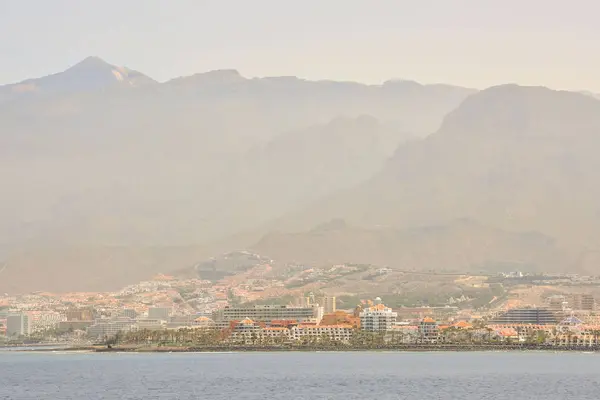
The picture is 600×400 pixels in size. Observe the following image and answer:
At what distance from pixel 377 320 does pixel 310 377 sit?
70.3m

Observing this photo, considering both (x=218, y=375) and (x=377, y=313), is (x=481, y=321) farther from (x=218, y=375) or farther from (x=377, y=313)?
(x=218, y=375)

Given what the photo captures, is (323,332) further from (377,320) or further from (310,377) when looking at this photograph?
(310,377)

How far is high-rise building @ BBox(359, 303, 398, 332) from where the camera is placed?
183375mm

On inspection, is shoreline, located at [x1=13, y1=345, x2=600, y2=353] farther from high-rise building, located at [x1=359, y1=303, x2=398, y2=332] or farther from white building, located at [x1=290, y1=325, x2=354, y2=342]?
high-rise building, located at [x1=359, y1=303, x2=398, y2=332]

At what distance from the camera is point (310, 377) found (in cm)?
11425

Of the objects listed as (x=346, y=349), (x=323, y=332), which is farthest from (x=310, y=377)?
(x=323, y=332)

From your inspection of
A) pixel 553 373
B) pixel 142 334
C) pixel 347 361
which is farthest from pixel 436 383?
pixel 142 334

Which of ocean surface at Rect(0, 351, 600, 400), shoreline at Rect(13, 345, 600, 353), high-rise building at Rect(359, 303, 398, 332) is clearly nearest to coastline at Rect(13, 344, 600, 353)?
shoreline at Rect(13, 345, 600, 353)

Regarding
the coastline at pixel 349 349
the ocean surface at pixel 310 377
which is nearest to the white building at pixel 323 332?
the coastline at pixel 349 349

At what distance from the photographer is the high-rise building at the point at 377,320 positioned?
18338cm

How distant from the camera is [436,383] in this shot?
107 m

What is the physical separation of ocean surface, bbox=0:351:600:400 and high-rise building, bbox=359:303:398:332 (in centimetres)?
2391

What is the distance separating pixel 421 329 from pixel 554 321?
80.3 feet

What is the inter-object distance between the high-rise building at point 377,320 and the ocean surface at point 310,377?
2391cm
